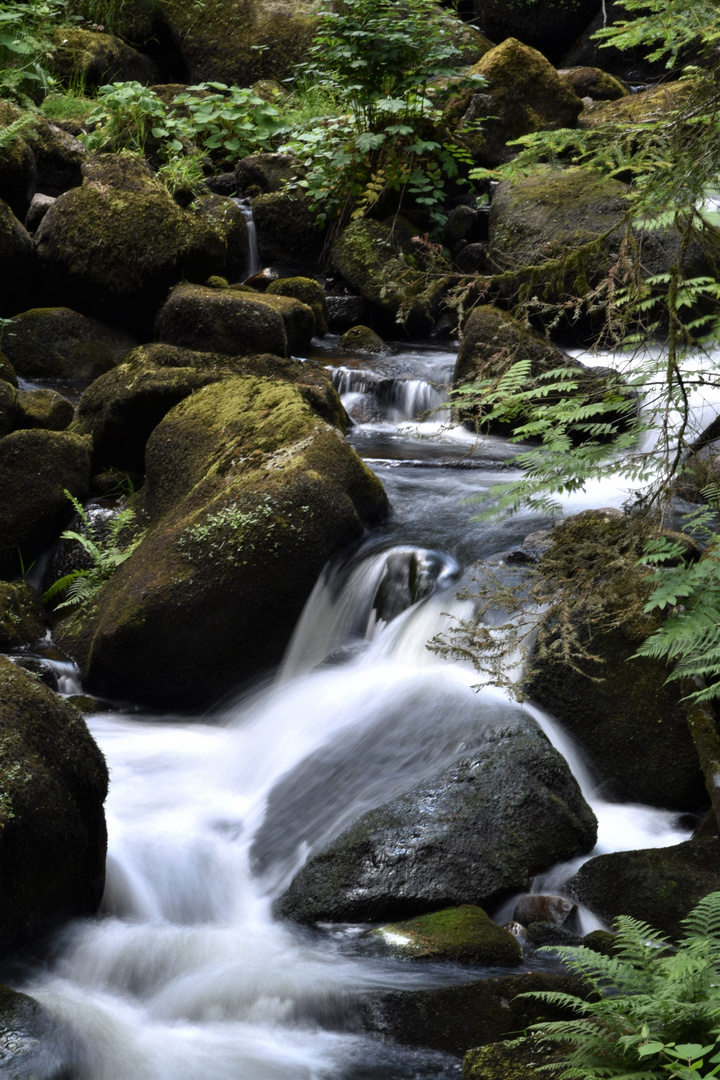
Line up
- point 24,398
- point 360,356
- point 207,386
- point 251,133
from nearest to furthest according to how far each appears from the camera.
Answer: point 207,386, point 24,398, point 360,356, point 251,133

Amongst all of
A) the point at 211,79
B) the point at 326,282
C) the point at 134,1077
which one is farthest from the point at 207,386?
the point at 211,79

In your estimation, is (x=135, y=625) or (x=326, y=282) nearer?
(x=135, y=625)

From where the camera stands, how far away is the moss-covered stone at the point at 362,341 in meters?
10.9

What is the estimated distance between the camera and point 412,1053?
10.3 feet

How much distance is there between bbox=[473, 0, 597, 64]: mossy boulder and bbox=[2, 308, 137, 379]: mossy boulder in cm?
1301

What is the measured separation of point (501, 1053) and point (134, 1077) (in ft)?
3.80

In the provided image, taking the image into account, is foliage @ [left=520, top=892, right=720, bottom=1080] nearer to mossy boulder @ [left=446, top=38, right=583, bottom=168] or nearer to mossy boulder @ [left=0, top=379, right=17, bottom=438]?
mossy boulder @ [left=0, top=379, right=17, bottom=438]

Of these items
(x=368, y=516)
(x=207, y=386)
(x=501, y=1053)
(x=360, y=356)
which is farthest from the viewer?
(x=360, y=356)

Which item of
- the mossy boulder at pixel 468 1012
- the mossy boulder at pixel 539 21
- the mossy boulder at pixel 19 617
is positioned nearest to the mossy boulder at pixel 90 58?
the mossy boulder at pixel 539 21

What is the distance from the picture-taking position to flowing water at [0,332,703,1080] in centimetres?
326

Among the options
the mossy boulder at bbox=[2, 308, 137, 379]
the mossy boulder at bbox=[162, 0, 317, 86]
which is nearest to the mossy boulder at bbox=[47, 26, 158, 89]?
the mossy boulder at bbox=[162, 0, 317, 86]

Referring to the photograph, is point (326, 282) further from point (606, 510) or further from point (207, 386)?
point (606, 510)

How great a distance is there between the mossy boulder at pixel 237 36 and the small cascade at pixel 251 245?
545cm

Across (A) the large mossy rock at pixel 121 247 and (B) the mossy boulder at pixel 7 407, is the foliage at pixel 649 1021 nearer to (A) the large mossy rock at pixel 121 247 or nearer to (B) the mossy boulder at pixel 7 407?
(B) the mossy boulder at pixel 7 407
